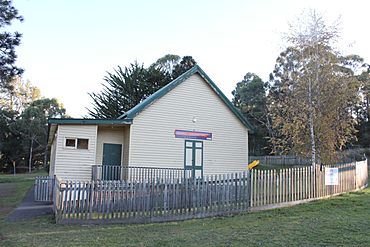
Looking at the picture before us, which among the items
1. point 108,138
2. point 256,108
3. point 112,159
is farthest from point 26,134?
point 112,159

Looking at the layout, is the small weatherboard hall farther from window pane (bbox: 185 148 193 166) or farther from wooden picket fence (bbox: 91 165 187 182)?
wooden picket fence (bbox: 91 165 187 182)

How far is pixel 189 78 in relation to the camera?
19.5 m

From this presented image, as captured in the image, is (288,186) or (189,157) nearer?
(288,186)

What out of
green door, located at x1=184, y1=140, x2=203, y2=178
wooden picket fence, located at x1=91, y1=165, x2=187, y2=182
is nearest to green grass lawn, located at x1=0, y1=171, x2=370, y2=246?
wooden picket fence, located at x1=91, y1=165, x2=187, y2=182

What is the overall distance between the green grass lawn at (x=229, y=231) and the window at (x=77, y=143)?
21.2 feet

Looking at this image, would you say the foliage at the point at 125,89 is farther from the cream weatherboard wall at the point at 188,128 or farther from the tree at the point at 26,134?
the cream weatherboard wall at the point at 188,128

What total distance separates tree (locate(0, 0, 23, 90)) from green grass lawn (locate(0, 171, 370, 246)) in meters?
8.08

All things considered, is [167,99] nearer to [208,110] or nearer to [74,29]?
[208,110]

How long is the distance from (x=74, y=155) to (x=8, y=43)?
5993 millimetres

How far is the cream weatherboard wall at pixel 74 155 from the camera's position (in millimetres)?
15945

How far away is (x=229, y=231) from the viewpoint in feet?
25.2

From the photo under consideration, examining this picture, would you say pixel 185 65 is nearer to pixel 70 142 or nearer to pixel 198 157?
pixel 198 157

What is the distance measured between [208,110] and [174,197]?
10.4 meters

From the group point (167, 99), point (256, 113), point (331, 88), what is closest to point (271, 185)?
point (331, 88)
